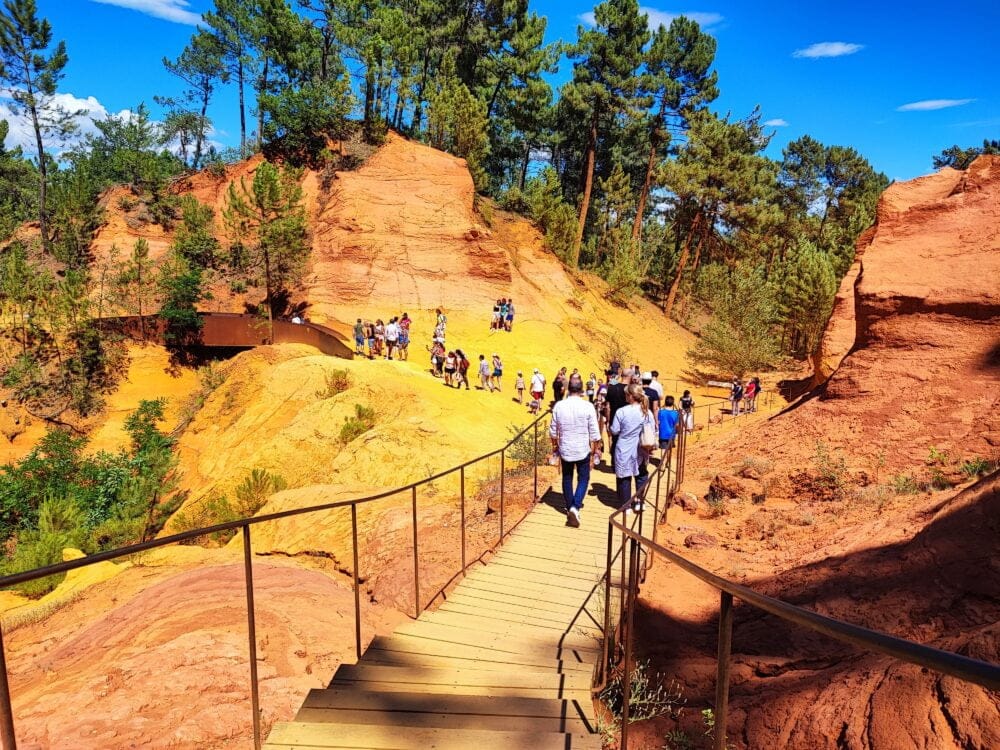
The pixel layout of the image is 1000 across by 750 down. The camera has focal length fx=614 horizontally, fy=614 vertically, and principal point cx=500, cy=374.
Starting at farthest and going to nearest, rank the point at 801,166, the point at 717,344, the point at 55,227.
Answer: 1. the point at 801,166
2. the point at 55,227
3. the point at 717,344

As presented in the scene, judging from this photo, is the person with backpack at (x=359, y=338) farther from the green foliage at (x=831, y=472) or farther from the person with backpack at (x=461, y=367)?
the green foliage at (x=831, y=472)

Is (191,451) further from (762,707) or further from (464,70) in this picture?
(464,70)

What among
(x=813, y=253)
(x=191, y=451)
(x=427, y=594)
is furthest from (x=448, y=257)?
(x=427, y=594)

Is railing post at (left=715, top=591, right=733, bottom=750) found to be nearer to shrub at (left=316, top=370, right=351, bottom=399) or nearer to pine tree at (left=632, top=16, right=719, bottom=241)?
shrub at (left=316, top=370, right=351, bottom=399)

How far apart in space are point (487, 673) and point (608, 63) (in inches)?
1592

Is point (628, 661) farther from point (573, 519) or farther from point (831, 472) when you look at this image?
point (831, 472)

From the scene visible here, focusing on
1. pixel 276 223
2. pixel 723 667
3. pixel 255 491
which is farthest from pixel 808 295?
pixel 723 667

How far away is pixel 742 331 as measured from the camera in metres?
29.9

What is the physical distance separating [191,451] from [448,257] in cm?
1620

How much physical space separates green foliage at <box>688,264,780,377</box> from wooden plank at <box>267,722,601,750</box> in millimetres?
28186

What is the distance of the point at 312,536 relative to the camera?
9930mm

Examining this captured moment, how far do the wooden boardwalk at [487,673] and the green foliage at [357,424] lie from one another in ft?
30.0

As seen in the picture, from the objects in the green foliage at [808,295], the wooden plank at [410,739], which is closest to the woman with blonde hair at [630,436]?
the wooden plank at [410,739]

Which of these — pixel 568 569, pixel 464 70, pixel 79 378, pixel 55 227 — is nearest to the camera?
pixel 568 569
